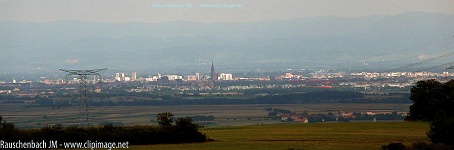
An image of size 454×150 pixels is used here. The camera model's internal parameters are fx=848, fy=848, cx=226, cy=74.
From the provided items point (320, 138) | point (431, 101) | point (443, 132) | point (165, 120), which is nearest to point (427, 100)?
point (431, 101)

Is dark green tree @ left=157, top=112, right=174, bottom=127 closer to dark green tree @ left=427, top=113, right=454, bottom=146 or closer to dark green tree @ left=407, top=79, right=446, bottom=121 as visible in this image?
dark green tree @ left=427, top=113, right=454, bottom=146

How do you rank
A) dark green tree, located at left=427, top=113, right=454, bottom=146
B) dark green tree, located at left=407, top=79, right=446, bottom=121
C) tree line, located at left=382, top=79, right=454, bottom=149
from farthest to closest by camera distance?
1. dark green tree, located at left=407, top=79, right=446, bottom=121
2. tree line, located at left=382, top=79, right=454, bottom=149
3. dark green tree, located at left=427, top=113, right=454, bottom=146

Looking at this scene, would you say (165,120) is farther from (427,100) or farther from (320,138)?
(427,100)

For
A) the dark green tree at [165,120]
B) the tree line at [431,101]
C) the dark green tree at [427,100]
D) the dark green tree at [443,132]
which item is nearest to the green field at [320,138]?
the dark green tree at [443,132]

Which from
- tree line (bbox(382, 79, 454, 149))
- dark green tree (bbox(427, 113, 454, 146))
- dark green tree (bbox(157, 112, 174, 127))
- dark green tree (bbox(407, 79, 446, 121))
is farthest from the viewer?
dark green tree (bbox(407, 79, 446, 121))

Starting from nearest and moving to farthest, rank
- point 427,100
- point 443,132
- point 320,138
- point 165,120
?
point 443,132 → point 320,138 → point 165,120 → point 427,100

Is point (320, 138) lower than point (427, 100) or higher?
lower

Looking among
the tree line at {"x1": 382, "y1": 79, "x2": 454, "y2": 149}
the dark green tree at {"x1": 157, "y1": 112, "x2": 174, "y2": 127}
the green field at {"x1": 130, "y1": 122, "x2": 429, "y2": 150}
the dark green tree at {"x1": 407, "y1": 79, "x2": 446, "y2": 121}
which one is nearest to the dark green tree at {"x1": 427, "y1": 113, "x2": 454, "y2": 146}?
the green field at {"x1": 130, "y1": 122, "x2": 429, "y2": 150}

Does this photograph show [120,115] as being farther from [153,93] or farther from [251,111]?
[153,93]

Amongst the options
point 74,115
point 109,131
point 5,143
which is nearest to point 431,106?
point 109,131

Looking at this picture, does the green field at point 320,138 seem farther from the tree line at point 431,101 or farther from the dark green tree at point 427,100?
the dark green tree at point 427,100

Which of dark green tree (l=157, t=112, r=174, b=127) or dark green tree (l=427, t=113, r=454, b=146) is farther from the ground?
dark green tree (l=157, t=112, r=174, b=127)
